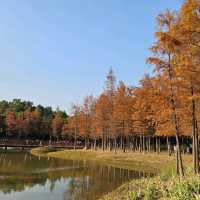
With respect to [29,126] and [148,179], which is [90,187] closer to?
[148,179]

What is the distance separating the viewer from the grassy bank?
12.0 m

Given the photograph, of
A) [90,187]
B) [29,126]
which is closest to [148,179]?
[90,187]

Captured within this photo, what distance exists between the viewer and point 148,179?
2227cm

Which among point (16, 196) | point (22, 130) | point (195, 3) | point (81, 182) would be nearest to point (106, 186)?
point (81, 182)

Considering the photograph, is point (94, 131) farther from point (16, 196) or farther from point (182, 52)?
point (182, 52)

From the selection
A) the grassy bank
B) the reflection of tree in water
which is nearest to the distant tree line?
the grassy bank

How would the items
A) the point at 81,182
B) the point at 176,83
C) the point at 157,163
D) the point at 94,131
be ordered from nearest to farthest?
1. the point at 176,83
2. the point at 81,182
3. the point at 157,163
4. the point at 94,131

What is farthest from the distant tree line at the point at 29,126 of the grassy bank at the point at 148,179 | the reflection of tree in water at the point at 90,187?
the reflection of tree in water at the point at 90,187

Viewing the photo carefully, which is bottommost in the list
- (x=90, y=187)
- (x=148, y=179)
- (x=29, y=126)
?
(x=90, y=187)

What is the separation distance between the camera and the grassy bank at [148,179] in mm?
12048

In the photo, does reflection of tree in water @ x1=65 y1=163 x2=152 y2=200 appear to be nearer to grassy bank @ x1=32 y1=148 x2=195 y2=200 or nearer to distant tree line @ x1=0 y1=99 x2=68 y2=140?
grassy bank @ x1=32 y1=148 x2=195 y2=200

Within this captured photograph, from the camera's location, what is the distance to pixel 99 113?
58.2m

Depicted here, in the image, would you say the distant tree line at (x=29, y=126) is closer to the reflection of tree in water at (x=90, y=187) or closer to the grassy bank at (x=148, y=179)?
the grassy bank at (x=148, y=179)

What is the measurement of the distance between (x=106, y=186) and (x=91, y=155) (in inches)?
1210
